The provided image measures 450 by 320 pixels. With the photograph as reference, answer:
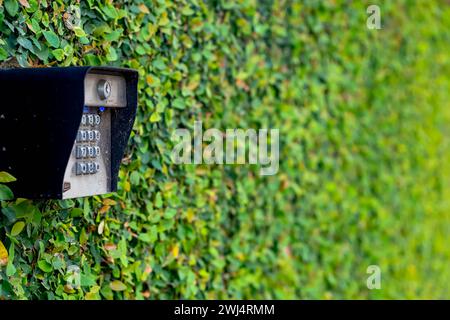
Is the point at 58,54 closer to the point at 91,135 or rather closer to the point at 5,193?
the point at 91,135

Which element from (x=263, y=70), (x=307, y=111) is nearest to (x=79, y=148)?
(x=263, y=70)

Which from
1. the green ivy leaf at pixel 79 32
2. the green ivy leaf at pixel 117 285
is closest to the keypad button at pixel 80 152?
the green ivy leaf at pixel 79 32

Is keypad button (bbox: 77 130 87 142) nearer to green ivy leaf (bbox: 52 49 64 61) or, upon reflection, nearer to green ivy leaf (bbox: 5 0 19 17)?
green ivy leaf (bbox: 52 49 64 61)

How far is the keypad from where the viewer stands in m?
2.14

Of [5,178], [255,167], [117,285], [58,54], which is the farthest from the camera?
[255,167]

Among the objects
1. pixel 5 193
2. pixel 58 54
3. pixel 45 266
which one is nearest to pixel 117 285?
pixel 45 266

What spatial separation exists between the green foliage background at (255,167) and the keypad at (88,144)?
181 millimetres

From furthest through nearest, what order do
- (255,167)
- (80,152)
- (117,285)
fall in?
(255,167) < (117,285) < (80,152)

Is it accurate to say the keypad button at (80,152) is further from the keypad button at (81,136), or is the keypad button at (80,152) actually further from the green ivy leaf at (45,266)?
the green ivy leaf at (45,266)

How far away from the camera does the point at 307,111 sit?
3908mm

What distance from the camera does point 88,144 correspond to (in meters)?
2.20

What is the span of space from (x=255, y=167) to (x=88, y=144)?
56.7 inches

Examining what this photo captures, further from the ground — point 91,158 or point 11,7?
point 11,7

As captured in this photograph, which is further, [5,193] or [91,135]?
[91,135]
